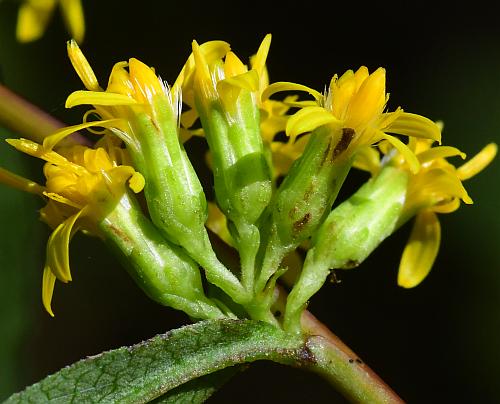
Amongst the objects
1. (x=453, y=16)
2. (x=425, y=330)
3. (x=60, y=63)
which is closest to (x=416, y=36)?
(x=453, y=16)

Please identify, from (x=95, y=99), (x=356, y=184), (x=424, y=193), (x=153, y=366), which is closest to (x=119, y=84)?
(x=95, y=99)

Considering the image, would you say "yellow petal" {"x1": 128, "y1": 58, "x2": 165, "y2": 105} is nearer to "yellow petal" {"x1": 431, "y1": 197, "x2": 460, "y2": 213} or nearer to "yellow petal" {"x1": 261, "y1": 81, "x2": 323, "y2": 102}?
"yellow petal" {"x1": 261, "y1": 81, "x2": 323, "y2": 102}

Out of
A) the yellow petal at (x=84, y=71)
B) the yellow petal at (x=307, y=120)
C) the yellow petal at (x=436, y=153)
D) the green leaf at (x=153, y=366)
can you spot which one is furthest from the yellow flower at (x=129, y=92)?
the yellow petal at (x=436, y=153)

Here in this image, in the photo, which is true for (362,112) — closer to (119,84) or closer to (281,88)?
(281,88)

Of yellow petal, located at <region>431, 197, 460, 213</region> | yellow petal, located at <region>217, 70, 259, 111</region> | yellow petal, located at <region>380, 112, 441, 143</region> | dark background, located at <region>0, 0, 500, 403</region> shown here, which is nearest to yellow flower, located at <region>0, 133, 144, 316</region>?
yellow petal, located at <region>217, 70, 259, 111</region>

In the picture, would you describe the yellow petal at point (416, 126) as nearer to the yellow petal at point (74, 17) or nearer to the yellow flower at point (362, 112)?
the yellow flower at point (362, 112)
